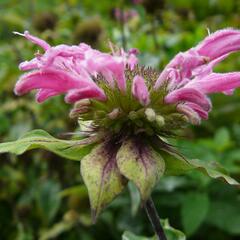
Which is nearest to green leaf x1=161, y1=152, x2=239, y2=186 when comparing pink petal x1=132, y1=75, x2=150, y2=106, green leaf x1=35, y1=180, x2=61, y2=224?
pink petal x1=132, y1=75, x2=150, y2=106

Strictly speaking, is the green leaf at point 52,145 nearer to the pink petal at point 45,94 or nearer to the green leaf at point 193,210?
the pink petal at point 45,94

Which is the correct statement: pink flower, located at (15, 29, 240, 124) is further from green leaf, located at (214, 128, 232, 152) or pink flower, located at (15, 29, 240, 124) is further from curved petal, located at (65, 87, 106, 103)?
green leaf, located at (214, 128, 232, 152)

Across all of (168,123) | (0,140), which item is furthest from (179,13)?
(168,123)

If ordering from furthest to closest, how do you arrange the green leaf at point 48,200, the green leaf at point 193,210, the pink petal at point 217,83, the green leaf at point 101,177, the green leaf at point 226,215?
1. the green leaf at point 48,200
2. the green leaf at point 226,215
3. the green leaf at point 193,210
4. the pink petal at point 217,83
5. the green leaf at point 101,177

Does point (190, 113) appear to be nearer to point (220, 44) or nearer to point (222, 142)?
point (220, 44)

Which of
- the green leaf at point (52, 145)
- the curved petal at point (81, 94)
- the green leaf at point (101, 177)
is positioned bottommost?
the green leaf at point (101, 177)

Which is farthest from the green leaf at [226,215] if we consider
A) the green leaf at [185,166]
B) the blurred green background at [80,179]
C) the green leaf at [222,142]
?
the green leaf at [185,166]

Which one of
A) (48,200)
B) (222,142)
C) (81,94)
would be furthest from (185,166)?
(48,200)

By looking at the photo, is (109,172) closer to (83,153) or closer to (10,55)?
(83,153)
